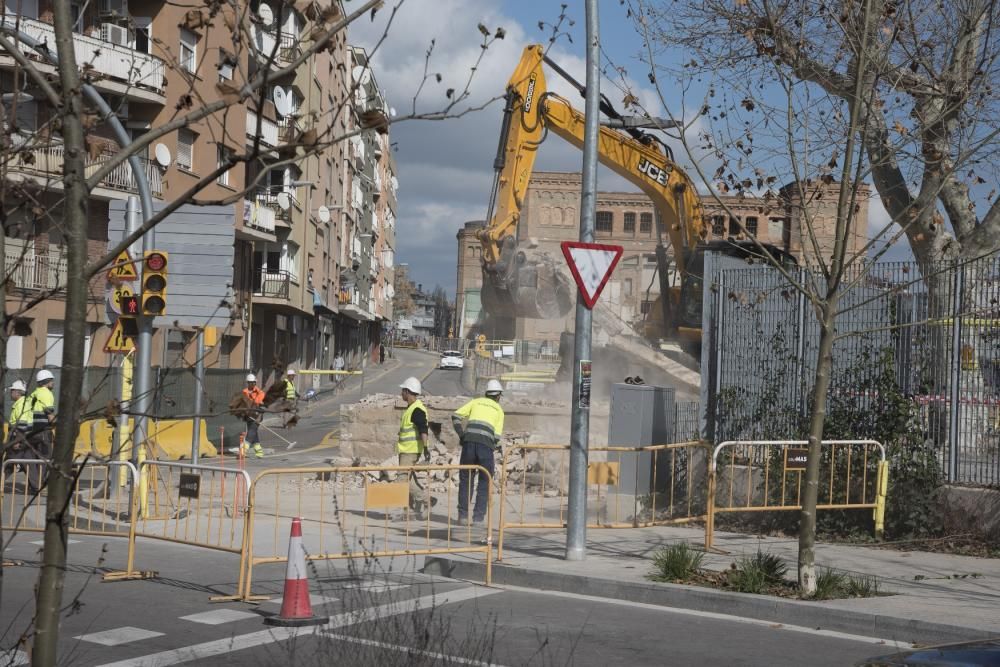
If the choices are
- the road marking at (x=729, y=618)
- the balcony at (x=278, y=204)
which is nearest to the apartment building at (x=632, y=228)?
the road marking at (x=729, y=618)

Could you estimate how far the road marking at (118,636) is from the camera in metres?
7.70

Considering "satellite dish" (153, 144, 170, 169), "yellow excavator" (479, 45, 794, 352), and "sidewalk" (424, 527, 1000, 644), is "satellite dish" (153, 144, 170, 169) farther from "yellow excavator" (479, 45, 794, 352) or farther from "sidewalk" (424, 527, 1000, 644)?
"sidewalk" (424, 527, 1000, 644)

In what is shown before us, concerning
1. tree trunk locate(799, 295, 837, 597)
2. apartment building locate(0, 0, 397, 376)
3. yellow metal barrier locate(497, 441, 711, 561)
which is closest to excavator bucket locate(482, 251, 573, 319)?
apartment building locate(0, 0, 397, 376)

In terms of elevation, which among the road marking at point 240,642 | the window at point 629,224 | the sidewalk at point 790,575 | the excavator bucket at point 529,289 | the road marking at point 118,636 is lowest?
the road marking at point 118,636

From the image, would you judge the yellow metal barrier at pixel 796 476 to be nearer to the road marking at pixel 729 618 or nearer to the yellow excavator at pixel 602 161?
the road marking at pixel 729 618

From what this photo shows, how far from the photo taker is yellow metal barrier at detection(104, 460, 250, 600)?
33.8ft

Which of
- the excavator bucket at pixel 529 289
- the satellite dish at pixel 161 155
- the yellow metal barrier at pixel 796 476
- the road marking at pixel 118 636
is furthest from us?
the satellite dish at pixel 161 155

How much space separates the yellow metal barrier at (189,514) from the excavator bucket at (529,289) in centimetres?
803

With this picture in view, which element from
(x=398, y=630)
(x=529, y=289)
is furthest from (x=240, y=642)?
(x=529, y=289)

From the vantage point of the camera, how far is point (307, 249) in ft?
181

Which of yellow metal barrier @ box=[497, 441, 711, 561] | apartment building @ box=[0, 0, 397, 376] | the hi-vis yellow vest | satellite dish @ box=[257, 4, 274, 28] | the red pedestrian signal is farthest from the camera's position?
the red pedestrian signal

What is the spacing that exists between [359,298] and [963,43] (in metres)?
68.1

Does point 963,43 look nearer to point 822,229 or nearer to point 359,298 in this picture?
point 822,229

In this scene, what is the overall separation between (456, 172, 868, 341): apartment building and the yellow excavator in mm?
529
